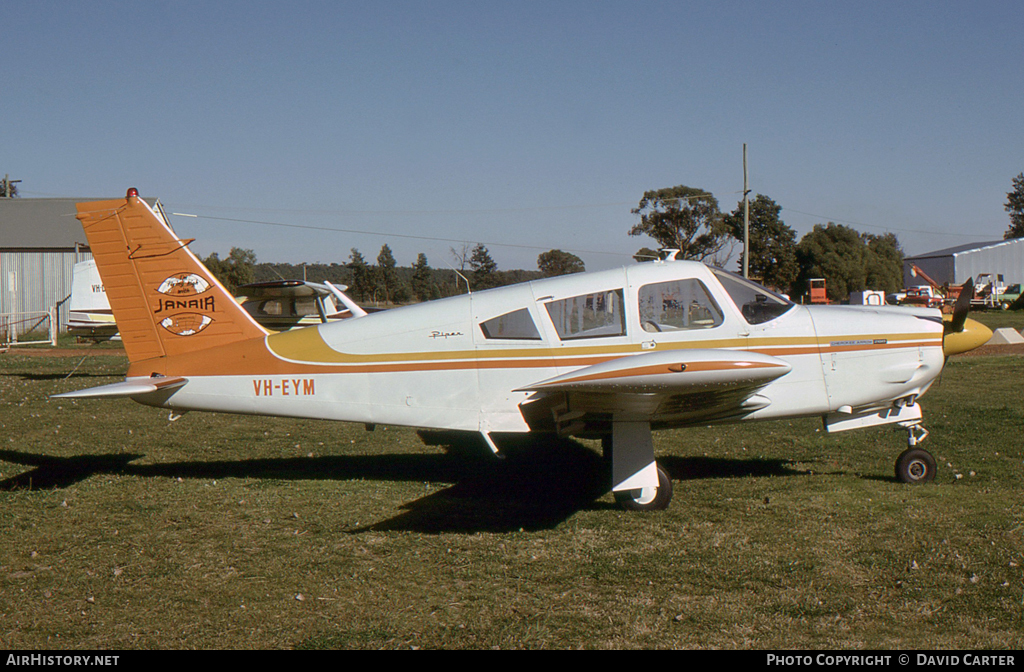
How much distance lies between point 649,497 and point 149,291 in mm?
5366

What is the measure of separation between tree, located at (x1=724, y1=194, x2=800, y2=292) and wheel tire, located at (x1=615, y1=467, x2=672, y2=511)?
55366 millimetres

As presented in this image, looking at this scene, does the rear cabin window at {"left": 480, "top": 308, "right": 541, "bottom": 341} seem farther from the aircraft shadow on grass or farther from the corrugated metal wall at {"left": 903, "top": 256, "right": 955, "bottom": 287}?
the corrugated metal wall at {"left": 903, "top": 256, "right": 955, "bottom": 287}

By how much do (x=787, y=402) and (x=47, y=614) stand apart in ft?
20.0

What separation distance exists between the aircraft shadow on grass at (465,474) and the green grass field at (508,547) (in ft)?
0.15

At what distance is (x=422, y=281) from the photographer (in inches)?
2367

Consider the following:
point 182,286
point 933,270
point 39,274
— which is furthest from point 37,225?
point 933,270

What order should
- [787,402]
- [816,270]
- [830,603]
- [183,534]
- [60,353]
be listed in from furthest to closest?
1. [816,270]
2. [60,353]
3. [787,402]
4. [183,534]
5. [830,603]

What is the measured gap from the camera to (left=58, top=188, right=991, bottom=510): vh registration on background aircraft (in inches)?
260

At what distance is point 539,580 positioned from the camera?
16.8 ft

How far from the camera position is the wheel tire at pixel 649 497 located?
6633mm

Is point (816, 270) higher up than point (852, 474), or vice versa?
point (816, 270)

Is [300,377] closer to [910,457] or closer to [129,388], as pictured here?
[129,388]

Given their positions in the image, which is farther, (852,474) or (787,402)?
(852,474)

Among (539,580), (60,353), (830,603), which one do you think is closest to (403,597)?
(539,580)
